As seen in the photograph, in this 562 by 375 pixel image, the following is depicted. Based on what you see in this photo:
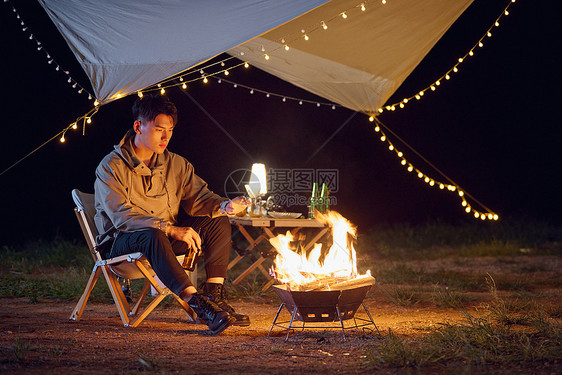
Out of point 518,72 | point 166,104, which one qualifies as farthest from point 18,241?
point 518,72

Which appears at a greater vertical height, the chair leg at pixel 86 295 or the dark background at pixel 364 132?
the dark background at pixel 364 132

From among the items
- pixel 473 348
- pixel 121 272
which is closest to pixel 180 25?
pixel 121 272

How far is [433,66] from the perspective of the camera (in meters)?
8.41

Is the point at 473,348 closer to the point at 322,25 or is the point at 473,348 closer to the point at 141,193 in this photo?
the point at 141,193

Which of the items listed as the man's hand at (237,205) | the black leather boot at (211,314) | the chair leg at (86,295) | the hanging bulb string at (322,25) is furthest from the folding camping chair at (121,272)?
the hanging bulb string at (322,25)

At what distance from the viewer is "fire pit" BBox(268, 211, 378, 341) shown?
285cm

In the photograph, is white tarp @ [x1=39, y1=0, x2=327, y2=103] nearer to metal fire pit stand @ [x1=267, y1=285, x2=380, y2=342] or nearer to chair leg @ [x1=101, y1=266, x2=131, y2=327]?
chair leg @ [x1=101, y1=266, x2=131, y2=327]

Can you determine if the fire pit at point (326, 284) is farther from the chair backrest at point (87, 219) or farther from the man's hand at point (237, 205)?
the chair backrest at point (87, 219)

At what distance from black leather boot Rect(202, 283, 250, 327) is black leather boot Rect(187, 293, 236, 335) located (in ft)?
0.28

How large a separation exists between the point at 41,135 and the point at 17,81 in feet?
2.06

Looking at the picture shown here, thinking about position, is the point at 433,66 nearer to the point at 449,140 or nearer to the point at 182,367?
the point at 449,140

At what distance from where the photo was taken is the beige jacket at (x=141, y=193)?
3152 mm

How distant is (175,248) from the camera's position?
3295mm

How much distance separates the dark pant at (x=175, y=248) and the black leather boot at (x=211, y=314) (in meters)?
0.09
